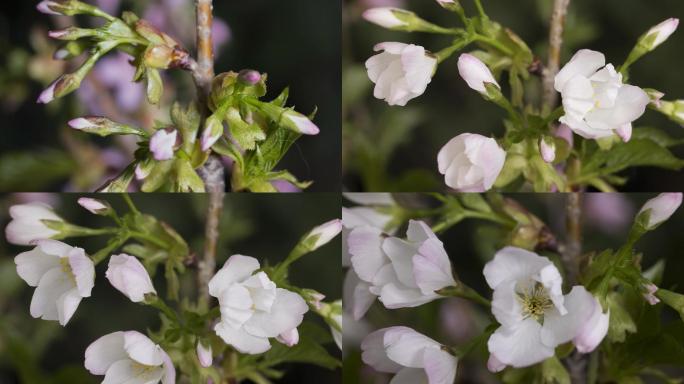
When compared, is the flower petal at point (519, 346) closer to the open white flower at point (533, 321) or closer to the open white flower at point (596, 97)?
the open white flower at point (533, 321)

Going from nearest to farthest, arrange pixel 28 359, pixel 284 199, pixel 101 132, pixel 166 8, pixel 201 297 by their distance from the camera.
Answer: pixel 101 132, pixel 201 297, pixel 28 359, pixel 284 199, pixel 166 8

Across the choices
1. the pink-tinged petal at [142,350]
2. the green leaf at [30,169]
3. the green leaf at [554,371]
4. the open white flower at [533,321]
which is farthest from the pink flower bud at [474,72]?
the green leaf at [30,169]

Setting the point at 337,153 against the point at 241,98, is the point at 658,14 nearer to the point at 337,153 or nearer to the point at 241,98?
the point at 337,153

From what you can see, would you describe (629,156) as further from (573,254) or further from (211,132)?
(211,132)

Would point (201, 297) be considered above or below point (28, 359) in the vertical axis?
above

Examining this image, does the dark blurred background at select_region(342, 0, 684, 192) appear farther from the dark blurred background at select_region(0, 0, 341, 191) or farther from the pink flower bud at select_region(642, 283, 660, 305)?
the pink flower bud at select_region(642, 283, 660, 305)

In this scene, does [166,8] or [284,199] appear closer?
[284,199]

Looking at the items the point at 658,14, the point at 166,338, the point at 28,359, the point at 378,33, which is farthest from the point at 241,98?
the point at 658,14

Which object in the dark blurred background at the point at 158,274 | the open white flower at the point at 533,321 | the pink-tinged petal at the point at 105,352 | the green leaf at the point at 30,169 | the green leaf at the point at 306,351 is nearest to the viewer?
the open white flower at the point at 533,321
